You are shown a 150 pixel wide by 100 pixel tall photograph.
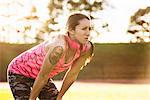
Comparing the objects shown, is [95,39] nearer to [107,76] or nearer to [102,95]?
[102,95]

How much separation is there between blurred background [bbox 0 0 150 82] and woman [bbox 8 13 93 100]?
2.98 ft

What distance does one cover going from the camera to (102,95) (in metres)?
3.76

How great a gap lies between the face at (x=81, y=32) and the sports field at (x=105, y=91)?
1281mm

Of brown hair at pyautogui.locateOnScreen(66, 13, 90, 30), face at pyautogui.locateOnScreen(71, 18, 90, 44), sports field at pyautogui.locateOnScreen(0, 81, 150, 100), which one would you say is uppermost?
brown hair at pyautogui.locateOnScreen(66, 13, 90, 30)

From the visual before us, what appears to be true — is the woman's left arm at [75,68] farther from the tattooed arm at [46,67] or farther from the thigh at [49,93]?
the tattooed arm at [46,67]

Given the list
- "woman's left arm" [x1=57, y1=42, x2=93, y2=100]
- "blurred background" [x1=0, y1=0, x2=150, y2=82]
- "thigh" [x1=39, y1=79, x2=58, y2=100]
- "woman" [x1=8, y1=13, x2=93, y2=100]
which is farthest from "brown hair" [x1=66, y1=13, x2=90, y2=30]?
"blurred background" [x1=0, y1=0, x2=150, y2=82]

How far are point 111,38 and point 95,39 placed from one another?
0.90 feet

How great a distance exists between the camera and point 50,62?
1884 mm

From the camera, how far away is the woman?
74.1 inches

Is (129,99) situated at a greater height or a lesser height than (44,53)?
lesser

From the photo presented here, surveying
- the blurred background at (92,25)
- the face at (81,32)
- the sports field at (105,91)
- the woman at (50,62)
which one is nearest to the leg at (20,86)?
the woman at (50,62)

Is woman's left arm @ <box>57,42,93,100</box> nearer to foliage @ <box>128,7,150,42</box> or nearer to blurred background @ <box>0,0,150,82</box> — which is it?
blurred background @ <box>0,0,150,82</box>

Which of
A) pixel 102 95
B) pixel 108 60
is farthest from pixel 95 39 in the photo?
pixel 108 60

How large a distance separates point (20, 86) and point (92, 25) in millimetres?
1593
